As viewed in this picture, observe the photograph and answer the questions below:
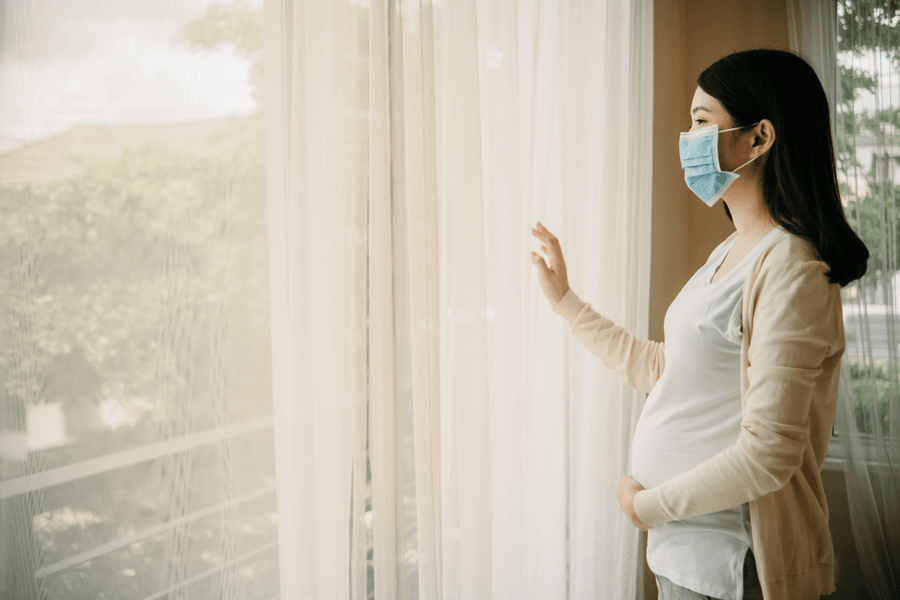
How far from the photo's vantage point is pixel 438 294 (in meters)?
1.08

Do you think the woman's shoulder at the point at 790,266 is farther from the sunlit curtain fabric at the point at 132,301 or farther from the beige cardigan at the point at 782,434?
the sunlit curtain fabric at the point at 132,301

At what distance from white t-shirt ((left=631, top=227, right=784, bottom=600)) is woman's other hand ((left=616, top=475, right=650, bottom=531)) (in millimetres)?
29

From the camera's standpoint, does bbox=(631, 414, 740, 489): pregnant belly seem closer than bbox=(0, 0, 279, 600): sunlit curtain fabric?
No

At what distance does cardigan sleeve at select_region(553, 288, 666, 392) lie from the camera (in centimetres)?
130

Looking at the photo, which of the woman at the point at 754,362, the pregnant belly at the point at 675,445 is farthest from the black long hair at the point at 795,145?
the pregnant belly at the point at 675,445

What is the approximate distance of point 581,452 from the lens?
1.78 meters

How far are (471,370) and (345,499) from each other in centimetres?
35

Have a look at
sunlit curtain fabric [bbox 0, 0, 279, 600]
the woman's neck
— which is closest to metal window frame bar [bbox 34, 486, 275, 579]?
sunlit curtain fabric [bbox 0, 0, 279, 600]

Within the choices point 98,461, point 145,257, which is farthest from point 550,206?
point 98,461

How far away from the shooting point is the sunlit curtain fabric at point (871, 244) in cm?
221

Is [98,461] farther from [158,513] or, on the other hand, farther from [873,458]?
[873,458]

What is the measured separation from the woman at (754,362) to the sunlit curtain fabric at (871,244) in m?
→ 1.53

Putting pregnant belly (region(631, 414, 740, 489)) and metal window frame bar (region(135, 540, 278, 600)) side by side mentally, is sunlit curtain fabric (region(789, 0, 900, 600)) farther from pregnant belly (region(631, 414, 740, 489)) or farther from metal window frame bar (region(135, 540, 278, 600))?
metal window frame bar (region(135, 540, 278, 600))

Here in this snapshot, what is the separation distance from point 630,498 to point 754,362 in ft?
1.06
